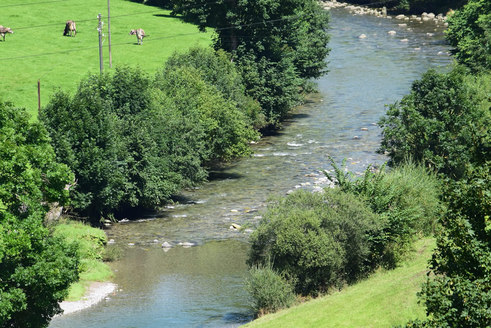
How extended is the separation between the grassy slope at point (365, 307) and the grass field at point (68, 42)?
122 ft

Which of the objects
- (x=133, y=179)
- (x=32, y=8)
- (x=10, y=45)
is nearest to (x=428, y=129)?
(x=133, y=179)

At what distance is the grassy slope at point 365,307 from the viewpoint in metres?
32.5

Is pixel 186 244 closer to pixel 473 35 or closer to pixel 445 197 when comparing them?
pixel 445 197

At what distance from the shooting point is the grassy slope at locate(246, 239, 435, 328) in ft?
107

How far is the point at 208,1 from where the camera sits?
79562 millimetres

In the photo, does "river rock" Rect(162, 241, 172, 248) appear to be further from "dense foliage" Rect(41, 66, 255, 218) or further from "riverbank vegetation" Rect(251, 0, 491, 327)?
"riverbank vegetation" Rect(251, 0, 491, 327)

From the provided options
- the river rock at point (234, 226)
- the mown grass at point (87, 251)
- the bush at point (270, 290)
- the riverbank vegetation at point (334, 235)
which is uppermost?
the riverbank vegetation at point (334, 235)

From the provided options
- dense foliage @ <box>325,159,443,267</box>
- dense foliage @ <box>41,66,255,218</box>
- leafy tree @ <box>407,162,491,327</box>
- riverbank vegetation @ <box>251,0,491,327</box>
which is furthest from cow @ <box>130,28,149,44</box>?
leafy tree @ <box>407,162,491,327</box>

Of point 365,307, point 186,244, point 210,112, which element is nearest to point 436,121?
point 186,244

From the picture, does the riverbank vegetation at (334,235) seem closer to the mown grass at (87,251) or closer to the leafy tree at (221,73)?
the mown grass at (87,251)

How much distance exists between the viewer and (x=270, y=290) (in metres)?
38.1

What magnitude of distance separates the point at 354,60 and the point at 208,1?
34.5 meters

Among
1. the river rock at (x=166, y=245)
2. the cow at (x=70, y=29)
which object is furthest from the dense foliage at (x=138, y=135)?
the cow at (x=70, y=29)

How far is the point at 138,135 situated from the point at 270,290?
21.8 metres
